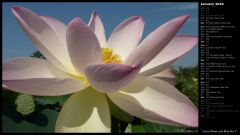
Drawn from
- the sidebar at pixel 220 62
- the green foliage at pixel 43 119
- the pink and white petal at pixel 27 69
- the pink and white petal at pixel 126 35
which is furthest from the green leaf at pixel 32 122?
the sidebar at pixel 220 62

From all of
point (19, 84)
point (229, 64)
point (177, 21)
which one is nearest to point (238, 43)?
point (229, 64)

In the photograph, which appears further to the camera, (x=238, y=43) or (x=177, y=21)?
(x=238, y=43)

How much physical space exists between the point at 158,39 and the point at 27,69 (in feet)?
0.72

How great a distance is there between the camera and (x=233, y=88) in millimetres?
759

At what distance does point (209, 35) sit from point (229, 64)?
8cm

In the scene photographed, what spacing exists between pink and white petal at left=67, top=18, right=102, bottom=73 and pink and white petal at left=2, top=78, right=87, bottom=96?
4 centimetres

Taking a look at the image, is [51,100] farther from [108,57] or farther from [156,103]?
[156,103]

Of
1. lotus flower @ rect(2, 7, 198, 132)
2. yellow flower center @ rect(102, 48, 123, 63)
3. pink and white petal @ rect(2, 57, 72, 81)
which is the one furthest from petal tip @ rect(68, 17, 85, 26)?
yellow flower center @ rect(102, 48, 123, 63)

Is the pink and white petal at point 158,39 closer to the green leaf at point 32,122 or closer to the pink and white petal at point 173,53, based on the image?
the pink and white petal at point 173,53

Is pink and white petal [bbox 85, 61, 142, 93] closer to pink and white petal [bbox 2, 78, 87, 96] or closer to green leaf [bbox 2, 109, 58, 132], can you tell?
pink and white petal [bbox 2, 78, 87, 96]

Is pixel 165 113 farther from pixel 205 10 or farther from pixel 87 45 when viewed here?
pixel 205 10

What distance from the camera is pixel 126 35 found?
2.45 feet

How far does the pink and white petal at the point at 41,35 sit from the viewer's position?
1.79 feet

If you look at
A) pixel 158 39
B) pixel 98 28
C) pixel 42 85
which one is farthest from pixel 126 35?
pixel 42 85
